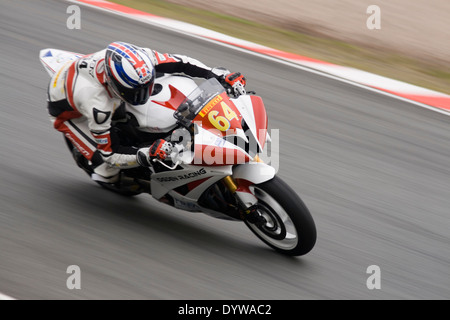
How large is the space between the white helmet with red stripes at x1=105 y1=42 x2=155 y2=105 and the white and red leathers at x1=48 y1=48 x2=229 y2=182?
0.19 meters

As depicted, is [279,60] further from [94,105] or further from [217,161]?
[217,161]

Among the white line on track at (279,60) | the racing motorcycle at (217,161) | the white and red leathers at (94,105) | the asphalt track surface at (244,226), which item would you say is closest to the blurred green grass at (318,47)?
the white line on track at (279,60)

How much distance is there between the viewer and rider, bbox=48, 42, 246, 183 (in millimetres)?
4254

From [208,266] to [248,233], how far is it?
61 cm

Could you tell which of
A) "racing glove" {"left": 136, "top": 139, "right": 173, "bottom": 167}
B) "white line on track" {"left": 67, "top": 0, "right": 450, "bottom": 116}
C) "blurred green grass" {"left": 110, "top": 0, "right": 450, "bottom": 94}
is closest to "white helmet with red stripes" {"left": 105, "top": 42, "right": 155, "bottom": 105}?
"racing glove" {"left": 136, "top": 139, "right": 173, "bottom": 167}

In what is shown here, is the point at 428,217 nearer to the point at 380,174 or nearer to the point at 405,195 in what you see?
the point at 405,195

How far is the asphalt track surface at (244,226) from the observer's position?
4.41m

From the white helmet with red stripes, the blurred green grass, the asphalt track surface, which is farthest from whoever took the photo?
the blurred green grass

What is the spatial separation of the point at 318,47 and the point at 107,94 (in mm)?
5408

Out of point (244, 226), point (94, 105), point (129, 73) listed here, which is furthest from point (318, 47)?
point (129, 73)

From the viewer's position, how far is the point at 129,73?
4199 mm

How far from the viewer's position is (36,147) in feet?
19.7

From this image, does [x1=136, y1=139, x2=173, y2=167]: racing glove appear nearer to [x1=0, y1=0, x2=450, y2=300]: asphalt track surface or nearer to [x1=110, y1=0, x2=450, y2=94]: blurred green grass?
[x1=0, y1=0, x2=450, y2=300]: asphalt track surface

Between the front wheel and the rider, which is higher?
the rider
